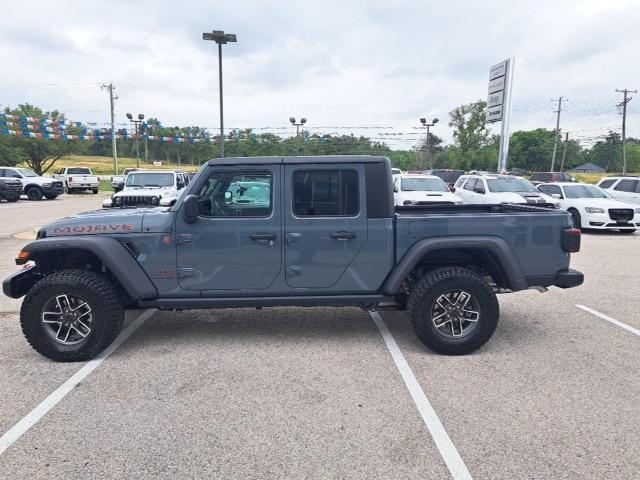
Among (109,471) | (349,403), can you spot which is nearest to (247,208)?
(349,403)

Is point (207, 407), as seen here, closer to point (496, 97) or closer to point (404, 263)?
point (404, 263)

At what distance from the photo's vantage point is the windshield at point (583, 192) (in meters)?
14.3

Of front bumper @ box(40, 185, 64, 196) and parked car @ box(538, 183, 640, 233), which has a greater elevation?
parked car @ box(538, 183, 640, 233)

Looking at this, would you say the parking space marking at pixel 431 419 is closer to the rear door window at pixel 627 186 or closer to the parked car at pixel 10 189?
the rear door window at pixel 627 186

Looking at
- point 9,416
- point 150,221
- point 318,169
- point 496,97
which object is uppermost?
point 496,97

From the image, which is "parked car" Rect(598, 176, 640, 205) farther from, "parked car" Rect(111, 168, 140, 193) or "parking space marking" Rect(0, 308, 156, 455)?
"parked car" Rect(111, 168, 140, 193)

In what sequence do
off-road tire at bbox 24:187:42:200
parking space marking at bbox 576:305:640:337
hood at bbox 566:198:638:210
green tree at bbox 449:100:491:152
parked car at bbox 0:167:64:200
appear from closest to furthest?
parking space marking at bbox 576:305:640:337
hood at bbox 566:198:638:210
parked car at bbox 0:167:64:200
off-road tire at bbox 24:187:42:200
green tree at bbox 449:100:491:152

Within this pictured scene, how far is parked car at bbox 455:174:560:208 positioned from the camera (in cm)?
1368

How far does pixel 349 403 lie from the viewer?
3434 mm

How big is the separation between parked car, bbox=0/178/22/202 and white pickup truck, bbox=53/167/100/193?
23.6 ft

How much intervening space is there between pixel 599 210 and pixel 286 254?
40.6 feet

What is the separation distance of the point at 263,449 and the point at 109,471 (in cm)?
89

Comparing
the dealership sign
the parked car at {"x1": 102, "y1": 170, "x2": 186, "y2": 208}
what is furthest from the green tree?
the parked car at {"x1": 102, "y1": 170, "x2": 186, "y2": 208}

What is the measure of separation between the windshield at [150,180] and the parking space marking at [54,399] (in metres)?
11.8
